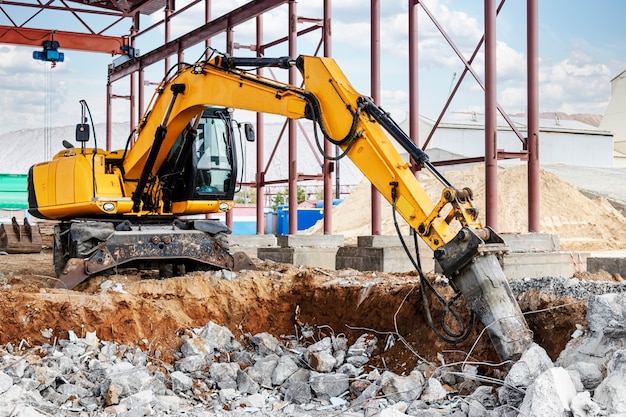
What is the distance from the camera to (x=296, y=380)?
816cm

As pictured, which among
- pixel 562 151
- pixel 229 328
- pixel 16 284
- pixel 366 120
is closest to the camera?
pixel 366 120

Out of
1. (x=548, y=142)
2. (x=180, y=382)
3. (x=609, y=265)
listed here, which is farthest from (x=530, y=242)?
(x=548, y=142)

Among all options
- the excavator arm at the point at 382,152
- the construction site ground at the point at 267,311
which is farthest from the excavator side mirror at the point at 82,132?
the construction site ground at the point at 267,311

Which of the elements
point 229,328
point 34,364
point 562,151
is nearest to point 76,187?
point 229,328

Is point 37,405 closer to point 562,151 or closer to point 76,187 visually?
point 76,187

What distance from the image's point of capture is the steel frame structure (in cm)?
1344

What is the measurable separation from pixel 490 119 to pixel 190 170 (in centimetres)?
536

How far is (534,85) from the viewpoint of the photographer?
1383cm

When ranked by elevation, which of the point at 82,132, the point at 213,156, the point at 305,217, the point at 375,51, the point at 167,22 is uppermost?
the point at 167,22

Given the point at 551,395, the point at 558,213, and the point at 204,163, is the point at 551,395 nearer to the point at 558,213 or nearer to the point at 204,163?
the point at 204,163

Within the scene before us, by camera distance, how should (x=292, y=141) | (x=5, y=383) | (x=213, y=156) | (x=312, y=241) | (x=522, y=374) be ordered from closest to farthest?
1. (x=522, y=374)
2. (x=5, y=383)
3. (x=213, y=156)
4. (x=312, y=241)
5. (x=292, y=141)

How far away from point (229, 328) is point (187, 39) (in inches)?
562

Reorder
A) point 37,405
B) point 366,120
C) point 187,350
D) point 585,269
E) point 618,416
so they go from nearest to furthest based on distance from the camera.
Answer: point 618,416
point 37,405
point 366,120
point 187,350
point 585,269

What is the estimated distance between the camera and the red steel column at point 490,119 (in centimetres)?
1327
